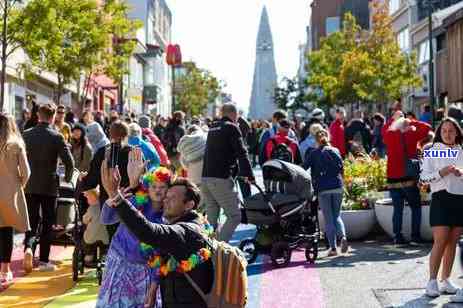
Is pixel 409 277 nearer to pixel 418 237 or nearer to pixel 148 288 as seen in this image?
pixel 418 237

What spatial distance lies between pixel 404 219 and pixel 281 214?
247 centimetres

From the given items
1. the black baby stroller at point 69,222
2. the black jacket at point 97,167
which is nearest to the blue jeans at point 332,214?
the black baby stroller at point 69,222

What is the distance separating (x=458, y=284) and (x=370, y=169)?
5.00 meters

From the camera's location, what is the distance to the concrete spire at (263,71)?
591 feet

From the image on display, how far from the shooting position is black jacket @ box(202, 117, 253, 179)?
10.6m

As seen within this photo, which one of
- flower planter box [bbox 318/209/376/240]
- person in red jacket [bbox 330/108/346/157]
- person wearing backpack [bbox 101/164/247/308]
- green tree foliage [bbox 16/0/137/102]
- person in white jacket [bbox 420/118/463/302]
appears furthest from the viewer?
green tree foliage [bbox 16/0/137/102]

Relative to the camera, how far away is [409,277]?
31.9 ft

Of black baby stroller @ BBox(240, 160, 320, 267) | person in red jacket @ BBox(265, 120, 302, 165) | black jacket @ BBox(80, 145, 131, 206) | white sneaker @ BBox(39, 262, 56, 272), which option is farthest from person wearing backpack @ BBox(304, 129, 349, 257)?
black jacket @ BBox(80, 145, 131, 206)

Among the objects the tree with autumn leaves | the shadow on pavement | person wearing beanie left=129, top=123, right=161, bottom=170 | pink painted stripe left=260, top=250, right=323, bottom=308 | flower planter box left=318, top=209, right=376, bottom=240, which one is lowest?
pink painted stripe left=260, top=250, right=323, bottom=308

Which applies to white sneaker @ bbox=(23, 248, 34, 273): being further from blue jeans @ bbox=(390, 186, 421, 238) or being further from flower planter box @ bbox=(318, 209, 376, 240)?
blue jeans @ bbox=(390, 186, 421, 238)

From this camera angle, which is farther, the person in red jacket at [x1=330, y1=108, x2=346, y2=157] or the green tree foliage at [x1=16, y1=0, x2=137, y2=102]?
the green tree foliage at [x1=16, y1=0, x2=137, y2=102]

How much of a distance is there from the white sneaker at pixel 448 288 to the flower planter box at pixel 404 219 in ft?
11.9

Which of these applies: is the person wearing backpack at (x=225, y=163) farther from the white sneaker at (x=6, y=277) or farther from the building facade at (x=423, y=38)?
the building facade at (x=423, y=38)

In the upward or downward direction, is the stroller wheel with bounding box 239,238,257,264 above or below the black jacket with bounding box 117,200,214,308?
below
